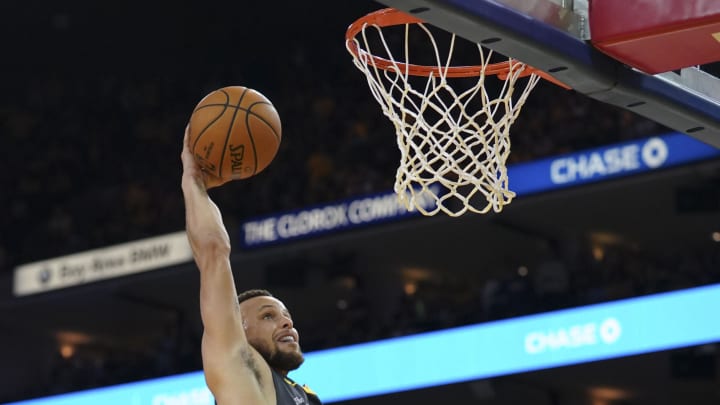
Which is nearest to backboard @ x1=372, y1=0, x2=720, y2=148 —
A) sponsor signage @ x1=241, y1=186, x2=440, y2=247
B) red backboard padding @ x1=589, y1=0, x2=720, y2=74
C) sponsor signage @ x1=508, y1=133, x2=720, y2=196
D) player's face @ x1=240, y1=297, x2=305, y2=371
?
red backboard padding @ x1=589, y1=0, x2=720, y2=74

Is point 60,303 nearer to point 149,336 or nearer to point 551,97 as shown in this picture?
point 149,336

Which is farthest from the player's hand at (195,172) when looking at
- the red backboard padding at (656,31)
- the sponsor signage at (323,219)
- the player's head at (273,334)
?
the sponsor signage at (323,219)

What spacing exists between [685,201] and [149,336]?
769cm

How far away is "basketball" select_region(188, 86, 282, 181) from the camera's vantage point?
3184 millimetres

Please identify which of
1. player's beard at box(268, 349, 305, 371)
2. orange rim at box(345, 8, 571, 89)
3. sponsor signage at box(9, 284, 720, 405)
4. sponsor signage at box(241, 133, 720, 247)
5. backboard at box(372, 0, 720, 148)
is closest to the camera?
backboard at box(372, 0, 720, 148)

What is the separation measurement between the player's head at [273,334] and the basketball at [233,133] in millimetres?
367

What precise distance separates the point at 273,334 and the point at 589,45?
3.70ft

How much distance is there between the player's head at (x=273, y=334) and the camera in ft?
11.1

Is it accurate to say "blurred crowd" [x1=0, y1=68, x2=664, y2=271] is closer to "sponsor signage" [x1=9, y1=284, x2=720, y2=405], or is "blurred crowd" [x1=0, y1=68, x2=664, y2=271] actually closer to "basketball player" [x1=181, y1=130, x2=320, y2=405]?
"sponsor signage" [x1=9, y1=284, x2=720, y2=405]

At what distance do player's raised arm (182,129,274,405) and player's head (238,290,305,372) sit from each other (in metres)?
0.26

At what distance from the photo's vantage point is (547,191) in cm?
1034

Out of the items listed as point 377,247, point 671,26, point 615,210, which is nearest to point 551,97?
point 615,210

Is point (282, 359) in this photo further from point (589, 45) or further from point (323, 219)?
point (323, 219)

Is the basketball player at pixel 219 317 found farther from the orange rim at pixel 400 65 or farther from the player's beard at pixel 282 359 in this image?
the orange rim at pixel 400 65
